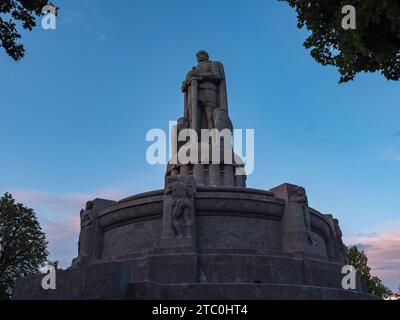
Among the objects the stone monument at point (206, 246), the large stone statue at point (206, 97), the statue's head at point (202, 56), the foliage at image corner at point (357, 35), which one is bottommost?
the stone monument at point (206, 246)

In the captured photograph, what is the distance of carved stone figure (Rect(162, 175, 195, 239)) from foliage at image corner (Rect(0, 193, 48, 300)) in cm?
2542

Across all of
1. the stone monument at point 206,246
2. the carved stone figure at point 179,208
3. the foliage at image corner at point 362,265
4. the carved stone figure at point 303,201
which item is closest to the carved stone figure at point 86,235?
the stone monument at point 206,246

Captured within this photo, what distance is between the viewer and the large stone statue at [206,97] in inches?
773

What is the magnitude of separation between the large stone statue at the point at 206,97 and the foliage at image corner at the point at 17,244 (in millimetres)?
21530

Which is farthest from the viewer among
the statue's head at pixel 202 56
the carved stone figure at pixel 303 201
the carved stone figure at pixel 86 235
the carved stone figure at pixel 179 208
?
the statue's head at pixel 202 56

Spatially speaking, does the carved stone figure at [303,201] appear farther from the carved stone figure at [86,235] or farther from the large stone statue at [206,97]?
the carved stone figure at [86,235]

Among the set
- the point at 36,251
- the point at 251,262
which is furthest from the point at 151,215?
the point at 36,251

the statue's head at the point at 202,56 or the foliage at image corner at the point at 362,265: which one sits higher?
the statue's head at the point at 202,56

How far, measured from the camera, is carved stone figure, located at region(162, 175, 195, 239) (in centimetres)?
1252

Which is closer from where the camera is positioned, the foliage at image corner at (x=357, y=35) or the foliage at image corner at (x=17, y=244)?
the foliage at image corner at (x=357, y=35)

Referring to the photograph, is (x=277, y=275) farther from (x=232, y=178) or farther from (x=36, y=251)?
(x=36, y=251)

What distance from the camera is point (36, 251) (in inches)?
1366

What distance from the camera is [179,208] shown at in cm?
1282

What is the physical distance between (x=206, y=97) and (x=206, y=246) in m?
9.32
